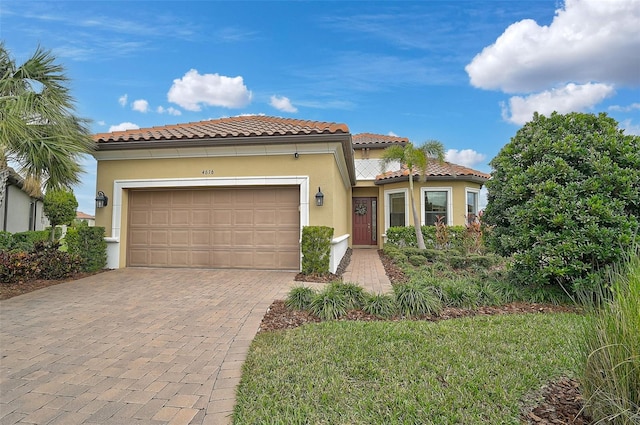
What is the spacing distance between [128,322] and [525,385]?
5045mm

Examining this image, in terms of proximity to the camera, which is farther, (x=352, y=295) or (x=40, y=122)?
(x=40, y=122)


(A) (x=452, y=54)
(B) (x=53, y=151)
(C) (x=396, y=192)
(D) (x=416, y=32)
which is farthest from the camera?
(C) (x=396, y=192)

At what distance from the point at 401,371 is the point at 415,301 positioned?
221 cm

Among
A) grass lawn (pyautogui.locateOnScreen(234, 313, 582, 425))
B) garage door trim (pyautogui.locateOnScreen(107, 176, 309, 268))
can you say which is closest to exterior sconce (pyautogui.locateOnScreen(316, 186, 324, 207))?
garage door trim (pyautogui.locateOnScreen(107, 176, 309, 268))

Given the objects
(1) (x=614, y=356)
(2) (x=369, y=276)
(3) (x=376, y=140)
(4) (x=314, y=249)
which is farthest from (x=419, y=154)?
(1) (x=614, y=356)

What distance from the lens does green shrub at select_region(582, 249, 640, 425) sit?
198 cm

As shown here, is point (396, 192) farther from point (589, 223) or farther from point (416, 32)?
point (589, 223)

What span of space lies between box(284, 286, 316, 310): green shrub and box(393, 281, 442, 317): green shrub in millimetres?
1450

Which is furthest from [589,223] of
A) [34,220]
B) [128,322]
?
[34,220]

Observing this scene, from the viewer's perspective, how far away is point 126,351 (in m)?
3.73

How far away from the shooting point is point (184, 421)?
2445 mm

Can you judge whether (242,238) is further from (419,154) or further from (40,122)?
(419,154)

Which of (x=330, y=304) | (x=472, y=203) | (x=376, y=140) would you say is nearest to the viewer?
(x=330, y=304)

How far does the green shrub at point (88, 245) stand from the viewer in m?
8.40
